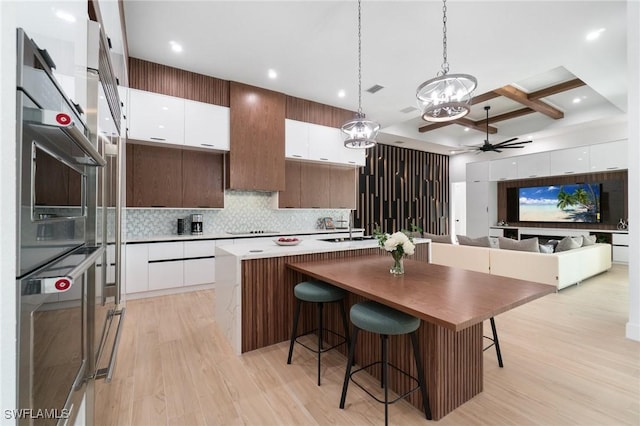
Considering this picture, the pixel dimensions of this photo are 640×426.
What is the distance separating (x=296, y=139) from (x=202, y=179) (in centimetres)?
169

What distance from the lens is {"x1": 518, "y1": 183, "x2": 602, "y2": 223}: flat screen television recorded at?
641 centimetres

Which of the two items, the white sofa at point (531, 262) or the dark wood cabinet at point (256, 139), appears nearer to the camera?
the white sofa at point (531, 262)

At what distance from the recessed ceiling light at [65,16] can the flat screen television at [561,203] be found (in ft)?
29.1

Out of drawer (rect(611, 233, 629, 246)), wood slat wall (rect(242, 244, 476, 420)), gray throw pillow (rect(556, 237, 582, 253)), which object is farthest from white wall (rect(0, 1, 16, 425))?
drawer (rect(611, 233, 629, 246))

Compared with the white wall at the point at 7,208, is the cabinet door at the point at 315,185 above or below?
above

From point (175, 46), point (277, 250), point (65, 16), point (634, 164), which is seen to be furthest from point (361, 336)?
point (175, 46)

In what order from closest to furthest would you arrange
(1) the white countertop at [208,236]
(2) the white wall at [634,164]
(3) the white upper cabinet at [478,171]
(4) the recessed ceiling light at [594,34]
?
1. (2) the white wall at [634,164]
2. (4) the recessed ceiling light at [594,34]
3. (1) the white countertop at [208,236]
4. (3) the white upper cabinet at [478,171]

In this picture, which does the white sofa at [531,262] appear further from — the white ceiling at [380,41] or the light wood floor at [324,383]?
the white ceiling at [380,41]

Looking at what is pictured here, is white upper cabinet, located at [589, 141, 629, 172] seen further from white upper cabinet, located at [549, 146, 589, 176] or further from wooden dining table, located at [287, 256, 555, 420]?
wooden dining table, located at [287, 256, 555, 420]

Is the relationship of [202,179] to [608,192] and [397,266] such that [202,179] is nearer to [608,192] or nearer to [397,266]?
[397,266]

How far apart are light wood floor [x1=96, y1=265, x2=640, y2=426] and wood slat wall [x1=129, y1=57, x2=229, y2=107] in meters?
2.96

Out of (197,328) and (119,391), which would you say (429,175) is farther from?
(119,391)

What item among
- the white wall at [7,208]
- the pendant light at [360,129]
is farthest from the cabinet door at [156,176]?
the white wall at [7,208]

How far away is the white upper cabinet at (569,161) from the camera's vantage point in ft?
20.6
